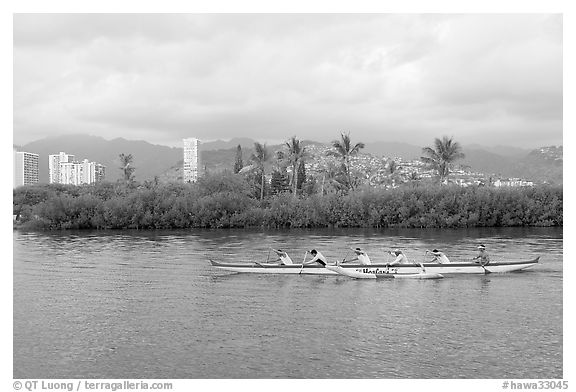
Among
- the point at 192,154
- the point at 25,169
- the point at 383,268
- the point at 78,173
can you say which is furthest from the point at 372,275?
the point at 192,154

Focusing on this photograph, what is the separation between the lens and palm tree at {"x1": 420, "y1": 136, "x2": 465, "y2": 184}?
65.7 metres

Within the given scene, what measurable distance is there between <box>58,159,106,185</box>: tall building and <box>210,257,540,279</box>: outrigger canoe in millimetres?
94722

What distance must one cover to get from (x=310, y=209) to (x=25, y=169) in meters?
49.0

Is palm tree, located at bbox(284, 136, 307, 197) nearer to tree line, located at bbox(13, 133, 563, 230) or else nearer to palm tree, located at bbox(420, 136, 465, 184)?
tree line, located at bbox(13, 133, 563, 230)

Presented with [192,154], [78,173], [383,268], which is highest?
[192,154]

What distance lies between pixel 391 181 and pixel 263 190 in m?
20.2

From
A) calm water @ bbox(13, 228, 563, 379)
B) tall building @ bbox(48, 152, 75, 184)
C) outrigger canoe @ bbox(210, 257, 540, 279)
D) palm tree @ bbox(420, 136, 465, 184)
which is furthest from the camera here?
tall building @ bbox(48, 152, 75, 184)

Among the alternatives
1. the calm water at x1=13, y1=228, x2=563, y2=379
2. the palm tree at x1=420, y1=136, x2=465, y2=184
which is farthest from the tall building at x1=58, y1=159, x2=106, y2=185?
the calm water at x1=13, y1=228, x2=563, y2=379

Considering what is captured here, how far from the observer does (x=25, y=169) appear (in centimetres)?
8750

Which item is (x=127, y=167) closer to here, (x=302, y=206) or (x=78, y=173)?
(x=302, y=206)

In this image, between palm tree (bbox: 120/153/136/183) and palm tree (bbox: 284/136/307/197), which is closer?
palm tree (bbox: 284/136/307/197)

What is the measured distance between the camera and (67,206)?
2495 inches

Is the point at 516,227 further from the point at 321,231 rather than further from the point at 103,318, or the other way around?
the point at 103,318
